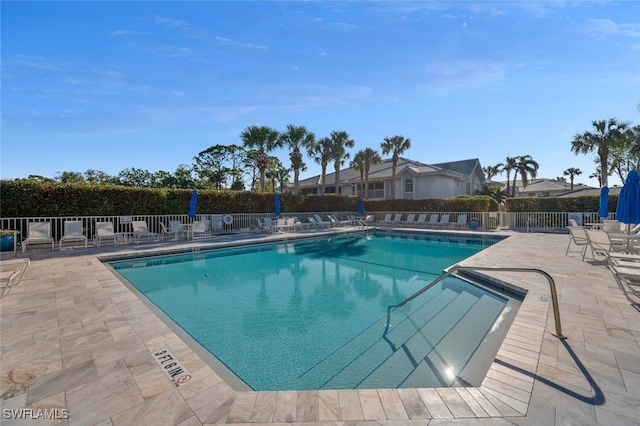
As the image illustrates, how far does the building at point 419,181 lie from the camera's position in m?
26.7

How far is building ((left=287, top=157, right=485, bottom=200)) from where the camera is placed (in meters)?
26.7

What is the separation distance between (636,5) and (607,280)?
5.85 metres

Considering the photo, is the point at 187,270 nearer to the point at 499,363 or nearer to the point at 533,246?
the point at 499,363

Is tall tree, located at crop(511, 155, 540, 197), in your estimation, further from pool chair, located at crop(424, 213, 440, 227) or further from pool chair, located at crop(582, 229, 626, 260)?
pool chair, located at crop(582, 229, 626, 260)

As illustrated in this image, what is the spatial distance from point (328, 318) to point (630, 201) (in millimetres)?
7409

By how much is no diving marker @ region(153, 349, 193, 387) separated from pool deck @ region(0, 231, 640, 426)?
52 millimetres

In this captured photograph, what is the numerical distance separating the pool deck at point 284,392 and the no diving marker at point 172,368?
52 millimetres

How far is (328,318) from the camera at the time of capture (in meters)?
4.75

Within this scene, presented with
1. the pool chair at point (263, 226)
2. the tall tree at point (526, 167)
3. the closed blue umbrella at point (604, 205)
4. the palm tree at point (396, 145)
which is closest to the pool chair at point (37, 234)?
the pool chair at point (263, 226)

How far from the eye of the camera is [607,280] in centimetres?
552

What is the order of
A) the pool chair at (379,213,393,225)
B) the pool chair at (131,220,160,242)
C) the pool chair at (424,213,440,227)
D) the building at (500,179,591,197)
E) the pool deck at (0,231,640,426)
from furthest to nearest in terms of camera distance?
the building at (500,179,591,197) → the pool chair at (379,213,393,225) → the pool chair at (424,213,440,227) → the pool chair at (131,220,160,242) → the pool deck at (0,231,640,426)

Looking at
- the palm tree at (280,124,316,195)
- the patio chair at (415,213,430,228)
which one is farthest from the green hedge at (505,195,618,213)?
the palm tree at (280,124,316,195)

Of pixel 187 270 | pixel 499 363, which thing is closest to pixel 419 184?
pixel 187 270

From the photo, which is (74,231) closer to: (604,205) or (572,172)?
(604,205)
